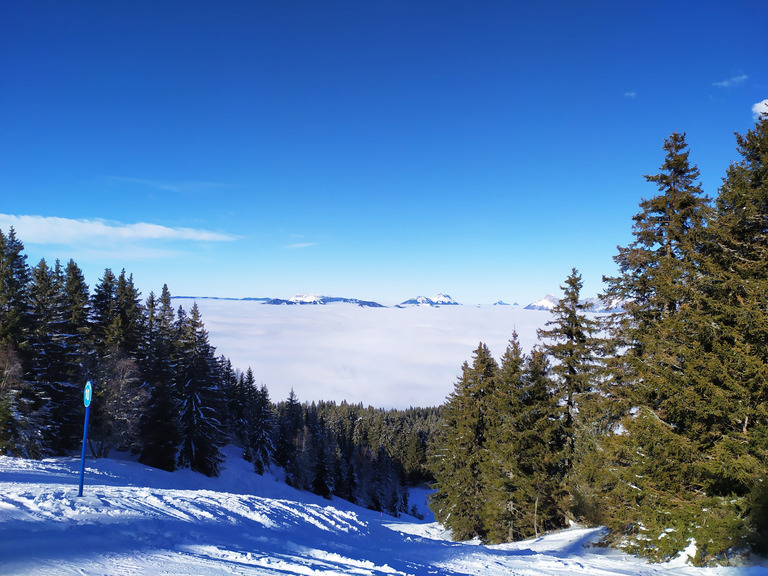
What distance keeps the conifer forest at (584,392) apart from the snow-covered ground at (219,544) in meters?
1.79

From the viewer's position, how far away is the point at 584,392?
17.7 metres

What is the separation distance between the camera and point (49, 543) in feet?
21.5

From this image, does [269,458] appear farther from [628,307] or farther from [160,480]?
[628,307]

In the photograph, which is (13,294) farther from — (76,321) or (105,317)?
(105,317)

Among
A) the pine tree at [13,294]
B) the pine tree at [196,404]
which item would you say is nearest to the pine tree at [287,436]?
the pine tree at [196,404]

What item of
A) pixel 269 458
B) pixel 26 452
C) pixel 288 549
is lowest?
pixel 269 458

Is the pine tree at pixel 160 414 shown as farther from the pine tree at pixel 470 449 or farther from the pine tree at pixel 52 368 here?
the pine tree at pixel 470 449

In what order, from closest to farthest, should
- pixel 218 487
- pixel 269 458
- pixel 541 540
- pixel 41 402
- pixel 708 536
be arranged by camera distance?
pixel 708 536
pixel 541 540
pixel 41 402
pixel 218 487
pixel 269 458

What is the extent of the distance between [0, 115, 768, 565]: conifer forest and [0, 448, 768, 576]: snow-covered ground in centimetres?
179

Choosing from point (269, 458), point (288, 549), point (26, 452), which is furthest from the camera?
point (269, 458)

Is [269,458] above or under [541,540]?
under

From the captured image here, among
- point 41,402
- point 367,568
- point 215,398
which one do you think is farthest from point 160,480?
point 367,568

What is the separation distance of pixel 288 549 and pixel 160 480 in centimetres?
1983

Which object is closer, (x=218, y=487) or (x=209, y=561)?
(x=209, y=561)
